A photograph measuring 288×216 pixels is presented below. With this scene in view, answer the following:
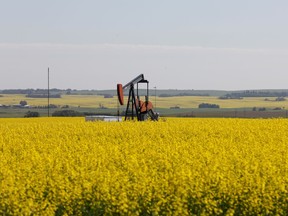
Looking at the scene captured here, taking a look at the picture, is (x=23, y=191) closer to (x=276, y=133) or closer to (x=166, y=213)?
(x=166, y=213)

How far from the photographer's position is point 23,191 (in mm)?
11688

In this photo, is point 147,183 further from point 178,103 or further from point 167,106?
point 178,103

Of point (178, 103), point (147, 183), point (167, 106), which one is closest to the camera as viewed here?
point (147, 183)

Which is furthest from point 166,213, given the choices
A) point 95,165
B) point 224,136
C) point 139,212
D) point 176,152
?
point 224,136

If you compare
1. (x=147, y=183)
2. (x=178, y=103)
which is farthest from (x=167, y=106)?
(x=147, y=183)

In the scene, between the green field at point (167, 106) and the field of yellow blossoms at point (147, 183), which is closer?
the field of yellow blossoms at point (147, 183)

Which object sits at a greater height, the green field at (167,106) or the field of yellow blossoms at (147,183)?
the field of yellow blossoms at (147,183)

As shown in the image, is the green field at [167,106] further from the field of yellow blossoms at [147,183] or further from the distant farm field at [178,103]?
the field of yellow blossoms at [147,183]

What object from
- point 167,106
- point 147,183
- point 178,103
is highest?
point 147,183

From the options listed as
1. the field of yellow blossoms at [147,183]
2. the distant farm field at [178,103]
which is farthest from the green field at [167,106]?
the field of yellow blossoms at [147,183]

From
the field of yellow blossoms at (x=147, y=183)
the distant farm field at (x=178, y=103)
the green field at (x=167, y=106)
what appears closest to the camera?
the field of yellow blossoms at (x=147, y=183)

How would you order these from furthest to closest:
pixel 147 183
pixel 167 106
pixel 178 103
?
pixel 178 103
pixel 167 106
pixel 147 183

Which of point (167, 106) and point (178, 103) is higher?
point (178, 103)

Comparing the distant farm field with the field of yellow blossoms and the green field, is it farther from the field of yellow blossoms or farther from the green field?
the field of yellow blossoms
